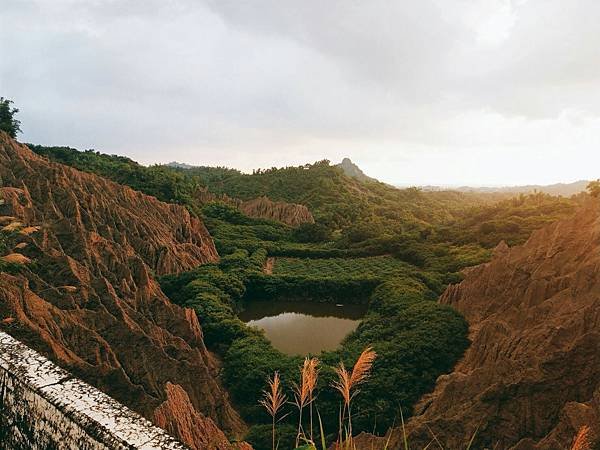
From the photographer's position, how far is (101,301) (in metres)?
13.7

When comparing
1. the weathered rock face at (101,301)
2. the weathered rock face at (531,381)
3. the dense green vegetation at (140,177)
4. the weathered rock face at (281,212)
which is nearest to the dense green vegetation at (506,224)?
the weathered rock face at (281,212)

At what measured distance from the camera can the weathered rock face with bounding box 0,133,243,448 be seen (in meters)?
8.83

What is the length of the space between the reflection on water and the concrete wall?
17.3m

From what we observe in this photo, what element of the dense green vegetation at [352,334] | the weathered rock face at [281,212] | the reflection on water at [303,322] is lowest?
the reflection on water at [303,322]

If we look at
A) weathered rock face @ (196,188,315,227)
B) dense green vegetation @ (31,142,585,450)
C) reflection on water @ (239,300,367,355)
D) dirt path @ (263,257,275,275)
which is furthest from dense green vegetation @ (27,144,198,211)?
reflection on water @ (239,300,367,355)

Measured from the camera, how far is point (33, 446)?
2652 millimetres

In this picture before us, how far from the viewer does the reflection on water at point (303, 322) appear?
2069 cm

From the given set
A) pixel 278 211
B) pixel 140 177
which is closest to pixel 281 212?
pixel 278 211

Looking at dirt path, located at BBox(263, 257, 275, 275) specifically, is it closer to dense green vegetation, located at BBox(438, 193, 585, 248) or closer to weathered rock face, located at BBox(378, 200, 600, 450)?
dense green vegetation, located at BBox(438, 193, 585, 248)

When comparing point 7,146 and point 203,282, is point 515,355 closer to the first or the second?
point 203,282

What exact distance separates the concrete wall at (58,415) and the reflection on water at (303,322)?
17.3 meters

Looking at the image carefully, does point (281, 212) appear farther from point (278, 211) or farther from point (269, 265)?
point (269, 265)

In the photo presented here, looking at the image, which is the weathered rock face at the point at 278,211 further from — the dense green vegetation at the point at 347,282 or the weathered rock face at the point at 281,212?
the dense green vegetation at the point at 347,282

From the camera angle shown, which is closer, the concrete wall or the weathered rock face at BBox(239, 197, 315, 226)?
the concrete wall
